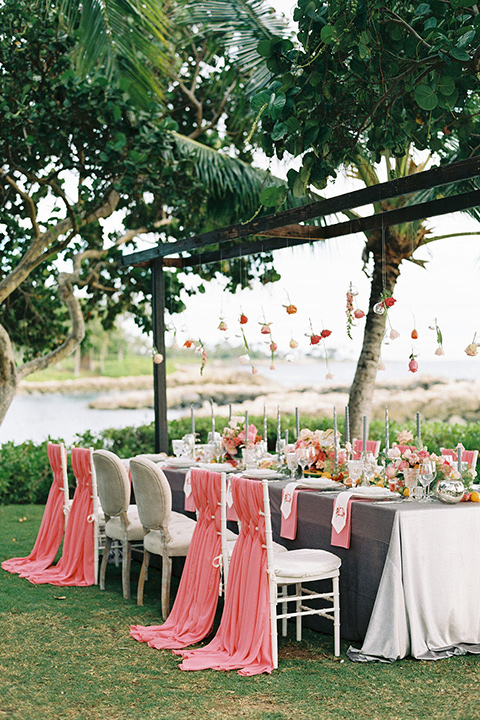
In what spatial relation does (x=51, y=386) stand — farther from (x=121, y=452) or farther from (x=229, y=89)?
(x=229, y=89)

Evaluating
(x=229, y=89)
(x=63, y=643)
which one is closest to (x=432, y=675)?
(x=63, y=643)

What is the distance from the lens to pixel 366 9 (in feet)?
11.9

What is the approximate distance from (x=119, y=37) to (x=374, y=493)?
5628mm

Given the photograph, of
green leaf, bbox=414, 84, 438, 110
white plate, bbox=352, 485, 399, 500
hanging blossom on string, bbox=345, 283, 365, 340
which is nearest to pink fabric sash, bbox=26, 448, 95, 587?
hanging blossom on string, bbox=345, 283, 365, 340

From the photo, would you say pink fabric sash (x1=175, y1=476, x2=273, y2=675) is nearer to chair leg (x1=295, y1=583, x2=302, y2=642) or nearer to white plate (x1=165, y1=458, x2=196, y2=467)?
chair leg (x1=295, y1=583, x2=302, y2=642)

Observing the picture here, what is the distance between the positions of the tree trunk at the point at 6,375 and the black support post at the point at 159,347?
221 cm

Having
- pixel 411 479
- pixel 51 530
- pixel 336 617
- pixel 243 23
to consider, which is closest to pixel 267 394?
pixel 243 23

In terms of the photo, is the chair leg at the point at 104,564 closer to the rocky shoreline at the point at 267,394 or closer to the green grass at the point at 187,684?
the green grass at the point at 187,684

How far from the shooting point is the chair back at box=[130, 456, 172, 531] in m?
5.08

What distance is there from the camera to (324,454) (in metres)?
5.42

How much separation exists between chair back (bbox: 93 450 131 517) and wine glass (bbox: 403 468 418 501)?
1949 mm

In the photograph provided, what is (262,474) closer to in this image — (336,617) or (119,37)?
(336,617)

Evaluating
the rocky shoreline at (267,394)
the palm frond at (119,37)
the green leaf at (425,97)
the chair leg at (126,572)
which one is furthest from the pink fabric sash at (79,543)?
the rocky shoreline at (267,394)

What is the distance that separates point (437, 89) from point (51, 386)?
13.3 metres
